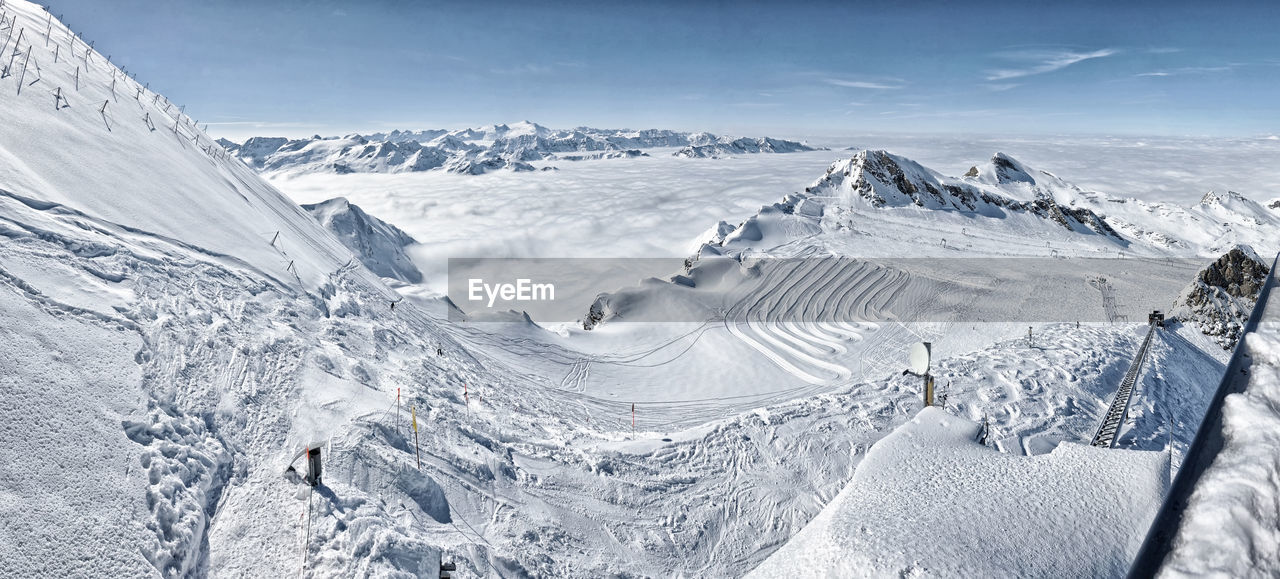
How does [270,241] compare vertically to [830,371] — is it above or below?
above

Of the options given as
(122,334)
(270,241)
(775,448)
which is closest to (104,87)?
(270,241)

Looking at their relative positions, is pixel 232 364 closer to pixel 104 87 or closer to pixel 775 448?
pixel 775 448

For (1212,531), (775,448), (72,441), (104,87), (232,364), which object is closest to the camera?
(1212,531)

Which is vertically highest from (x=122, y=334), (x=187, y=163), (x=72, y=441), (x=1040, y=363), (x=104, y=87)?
(x=104, y=87)

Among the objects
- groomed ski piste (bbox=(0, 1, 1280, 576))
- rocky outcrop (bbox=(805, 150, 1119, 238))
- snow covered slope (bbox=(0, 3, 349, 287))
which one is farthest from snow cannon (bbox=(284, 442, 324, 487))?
rocky outcrop (bbox=(805, 150, 1119, 238))

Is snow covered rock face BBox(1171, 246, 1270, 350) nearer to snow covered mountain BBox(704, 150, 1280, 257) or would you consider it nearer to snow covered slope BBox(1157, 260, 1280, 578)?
snow covered mountain BBox(704, 150, 1280, 257)

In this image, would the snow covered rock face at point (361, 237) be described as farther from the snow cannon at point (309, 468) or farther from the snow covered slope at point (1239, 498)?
the snow covered slope at point (1239, 498)

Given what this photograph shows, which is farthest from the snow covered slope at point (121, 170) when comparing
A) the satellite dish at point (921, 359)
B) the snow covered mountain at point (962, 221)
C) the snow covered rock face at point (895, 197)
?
the snow covered rock face at point (895, 197)
